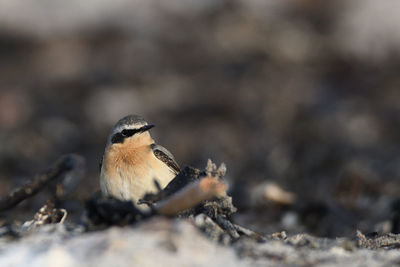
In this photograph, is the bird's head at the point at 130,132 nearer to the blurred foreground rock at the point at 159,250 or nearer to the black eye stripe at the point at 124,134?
the black eye stripe at the point at 124,134

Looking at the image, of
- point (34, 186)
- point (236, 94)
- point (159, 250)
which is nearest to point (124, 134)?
point (34, 186)

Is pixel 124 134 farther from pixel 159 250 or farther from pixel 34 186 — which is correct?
pixel 159 250

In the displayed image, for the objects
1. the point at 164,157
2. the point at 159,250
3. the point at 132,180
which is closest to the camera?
the point at 159,250

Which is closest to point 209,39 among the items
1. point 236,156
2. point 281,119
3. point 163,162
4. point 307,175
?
point 281,119

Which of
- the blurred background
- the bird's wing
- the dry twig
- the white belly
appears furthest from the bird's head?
the dry twig

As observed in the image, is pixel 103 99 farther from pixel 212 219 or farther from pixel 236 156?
pixel 212 219

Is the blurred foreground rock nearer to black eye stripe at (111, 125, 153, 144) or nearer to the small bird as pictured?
the small bird
